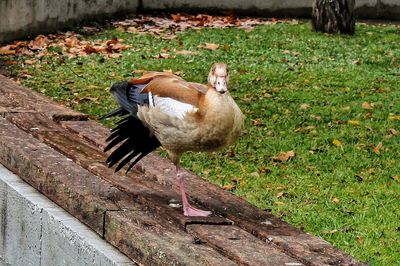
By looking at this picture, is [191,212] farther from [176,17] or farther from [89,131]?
[176,17]

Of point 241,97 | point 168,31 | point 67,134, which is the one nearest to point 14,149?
point 67,134

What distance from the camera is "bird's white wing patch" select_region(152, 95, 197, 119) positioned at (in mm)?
4441

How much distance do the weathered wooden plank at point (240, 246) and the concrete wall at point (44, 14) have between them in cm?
906

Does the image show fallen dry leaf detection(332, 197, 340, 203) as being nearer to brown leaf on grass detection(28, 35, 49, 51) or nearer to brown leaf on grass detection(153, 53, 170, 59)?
brown leaf on grass detection(153, 53, 170, 59)

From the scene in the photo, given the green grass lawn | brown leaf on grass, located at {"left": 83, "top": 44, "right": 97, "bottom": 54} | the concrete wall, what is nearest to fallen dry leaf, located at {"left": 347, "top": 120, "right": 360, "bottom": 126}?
the green grass lawn

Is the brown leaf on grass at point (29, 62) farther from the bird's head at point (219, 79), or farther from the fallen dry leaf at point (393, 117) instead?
the bird's head at point (219, 79)

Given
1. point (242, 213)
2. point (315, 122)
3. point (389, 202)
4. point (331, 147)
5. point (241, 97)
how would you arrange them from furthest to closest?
point (241, 97) < point (315, 122) < point (331, 147) < point (389, 202) < point (242, 213)

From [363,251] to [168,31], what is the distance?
10198 millimetres

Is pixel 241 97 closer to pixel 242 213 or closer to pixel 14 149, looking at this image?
pixel 14 149

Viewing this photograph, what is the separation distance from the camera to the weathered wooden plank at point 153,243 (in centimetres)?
411

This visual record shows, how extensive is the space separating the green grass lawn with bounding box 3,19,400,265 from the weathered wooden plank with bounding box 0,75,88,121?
107cm

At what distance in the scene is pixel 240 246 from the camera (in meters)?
4.28

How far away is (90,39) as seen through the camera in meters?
14.1

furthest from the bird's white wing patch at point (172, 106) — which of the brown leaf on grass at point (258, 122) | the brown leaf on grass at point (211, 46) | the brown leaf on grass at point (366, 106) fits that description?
the brown leaf on grass at point (211, 46)
